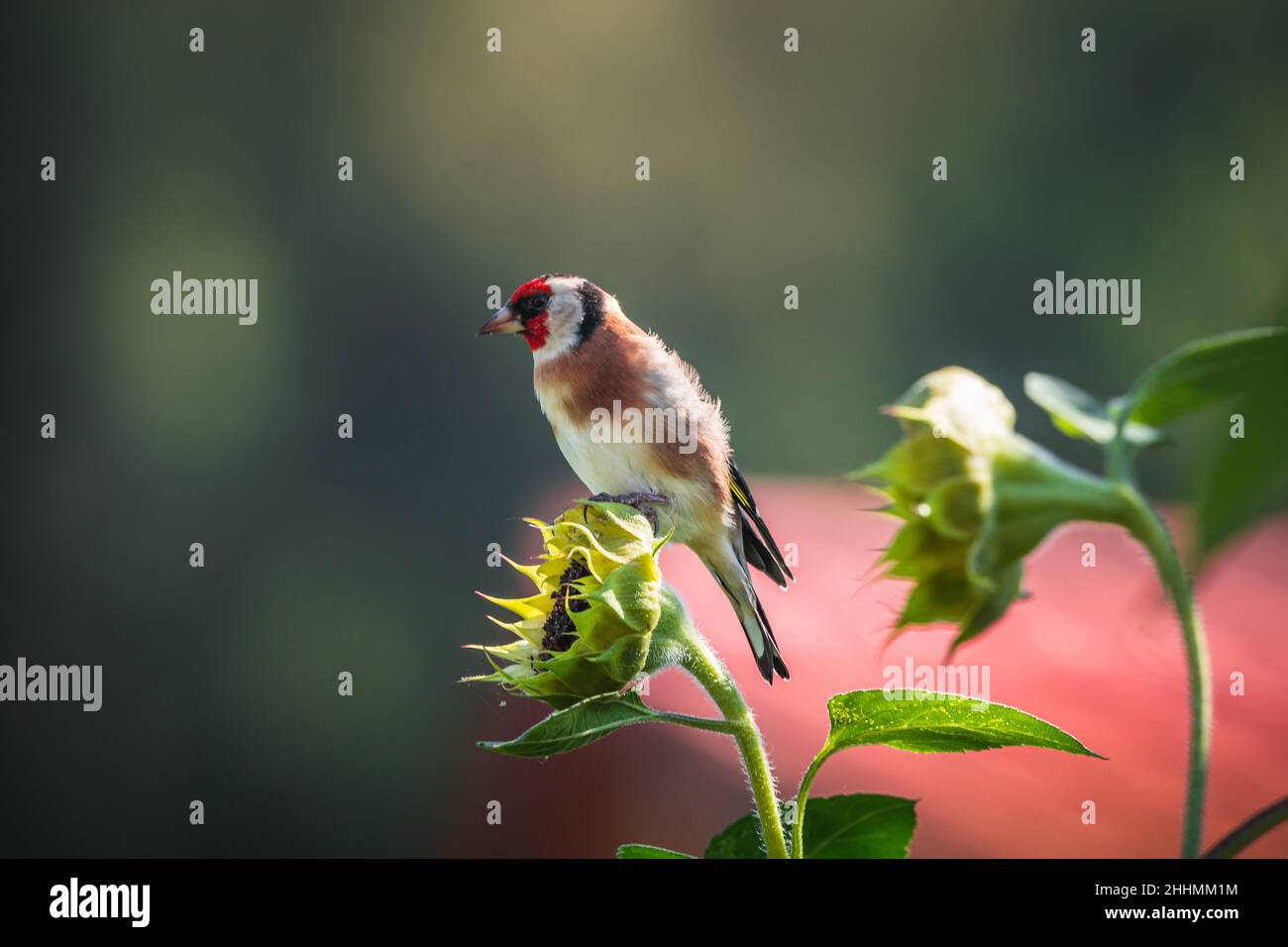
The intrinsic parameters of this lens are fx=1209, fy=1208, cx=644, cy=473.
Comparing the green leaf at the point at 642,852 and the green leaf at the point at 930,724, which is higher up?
the green leaf at the point at 930,724

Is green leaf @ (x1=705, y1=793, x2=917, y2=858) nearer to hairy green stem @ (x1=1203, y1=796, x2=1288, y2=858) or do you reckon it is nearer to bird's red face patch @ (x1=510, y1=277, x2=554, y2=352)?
hairy green stem @ (x1=1203, y1=796, x2=1288, y2=858)

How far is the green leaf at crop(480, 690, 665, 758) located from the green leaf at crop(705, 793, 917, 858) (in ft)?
0.23

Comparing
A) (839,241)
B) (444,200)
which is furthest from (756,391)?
(444,200)

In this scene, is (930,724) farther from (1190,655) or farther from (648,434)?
(648,434)

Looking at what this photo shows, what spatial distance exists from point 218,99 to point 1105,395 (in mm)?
3024

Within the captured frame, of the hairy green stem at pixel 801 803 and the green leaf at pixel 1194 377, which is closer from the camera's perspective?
the green leaf at pixel 1194 377

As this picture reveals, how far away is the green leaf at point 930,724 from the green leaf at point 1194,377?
10 centimetres

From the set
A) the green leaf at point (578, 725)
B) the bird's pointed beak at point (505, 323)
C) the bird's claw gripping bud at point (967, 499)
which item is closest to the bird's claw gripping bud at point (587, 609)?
the green leaf at point (578, 725)

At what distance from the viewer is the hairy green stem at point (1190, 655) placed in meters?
0.30

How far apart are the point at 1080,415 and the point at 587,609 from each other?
226 millimetres

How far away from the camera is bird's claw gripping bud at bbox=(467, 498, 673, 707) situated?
479mm

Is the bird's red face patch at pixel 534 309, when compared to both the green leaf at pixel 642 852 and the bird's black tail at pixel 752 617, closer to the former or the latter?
the bird's black tail at pixel 752 617

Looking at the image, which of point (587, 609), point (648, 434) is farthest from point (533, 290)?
point (587, 609)

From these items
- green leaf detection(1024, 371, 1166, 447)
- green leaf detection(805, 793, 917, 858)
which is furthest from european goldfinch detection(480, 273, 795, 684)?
green leaf detection(1024, 371, 1166, 447)
